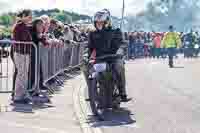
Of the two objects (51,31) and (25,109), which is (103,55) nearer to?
(25,109)

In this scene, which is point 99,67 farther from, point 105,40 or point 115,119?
point 115,119

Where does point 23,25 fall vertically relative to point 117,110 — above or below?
above

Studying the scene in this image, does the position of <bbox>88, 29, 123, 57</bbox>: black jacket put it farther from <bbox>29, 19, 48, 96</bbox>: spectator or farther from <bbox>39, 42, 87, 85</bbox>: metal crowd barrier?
<bbox>39, 42, 87, 85</bbox>: metal crowd barrier

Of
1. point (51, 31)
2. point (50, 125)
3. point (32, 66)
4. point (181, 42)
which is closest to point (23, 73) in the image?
point (32, 66)

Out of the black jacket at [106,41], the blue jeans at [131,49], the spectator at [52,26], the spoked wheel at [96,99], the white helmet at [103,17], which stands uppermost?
the white helmet at [103,17]

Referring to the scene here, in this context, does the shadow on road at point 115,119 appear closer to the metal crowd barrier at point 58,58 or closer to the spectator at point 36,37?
the spectator at point 36,37

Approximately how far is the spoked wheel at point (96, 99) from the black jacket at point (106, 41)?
755mm

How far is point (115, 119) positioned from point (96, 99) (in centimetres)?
57

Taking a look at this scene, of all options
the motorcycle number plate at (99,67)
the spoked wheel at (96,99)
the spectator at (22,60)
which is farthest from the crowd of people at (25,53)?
the motorcycle number plate at (99,67)

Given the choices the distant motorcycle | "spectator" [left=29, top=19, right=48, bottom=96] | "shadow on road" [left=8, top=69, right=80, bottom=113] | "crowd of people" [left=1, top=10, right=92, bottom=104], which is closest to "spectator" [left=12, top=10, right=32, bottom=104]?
"crowd of people" [left=1, top=10, right=92, bottom=104]

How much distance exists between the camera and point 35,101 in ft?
44.2

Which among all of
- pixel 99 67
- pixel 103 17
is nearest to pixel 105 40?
pixel 103 17

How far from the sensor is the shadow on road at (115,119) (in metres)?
11.0

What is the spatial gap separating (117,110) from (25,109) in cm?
173
